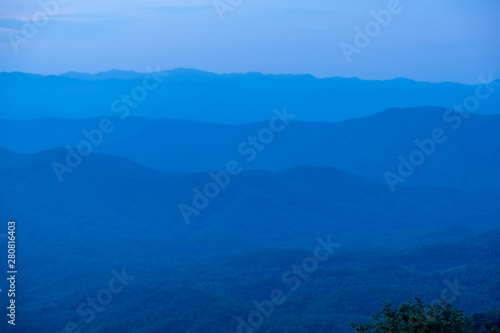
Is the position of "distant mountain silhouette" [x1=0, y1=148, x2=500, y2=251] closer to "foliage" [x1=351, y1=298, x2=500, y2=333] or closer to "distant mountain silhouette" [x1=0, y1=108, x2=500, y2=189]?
"distant mountain silhouette" [x1=0, y1=108, x2=500, y2=189]

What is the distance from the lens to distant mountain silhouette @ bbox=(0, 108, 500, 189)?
145 meters

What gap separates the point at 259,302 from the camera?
1884 inches

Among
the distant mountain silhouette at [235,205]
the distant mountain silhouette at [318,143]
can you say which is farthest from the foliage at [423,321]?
the distant mountain silhouette at [318,143]

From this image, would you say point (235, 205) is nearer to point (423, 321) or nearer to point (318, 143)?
point (423, 321)

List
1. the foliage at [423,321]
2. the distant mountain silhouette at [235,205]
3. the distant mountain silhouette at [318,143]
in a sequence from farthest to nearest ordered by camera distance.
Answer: the distant mountain silhouette at [318,143] → the distant mountain silhouette at [235,205] → the foliage at [423,321]

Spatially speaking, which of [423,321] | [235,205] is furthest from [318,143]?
[423,321]

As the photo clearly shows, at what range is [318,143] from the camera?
6703 inches

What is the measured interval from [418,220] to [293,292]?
58.1 meters

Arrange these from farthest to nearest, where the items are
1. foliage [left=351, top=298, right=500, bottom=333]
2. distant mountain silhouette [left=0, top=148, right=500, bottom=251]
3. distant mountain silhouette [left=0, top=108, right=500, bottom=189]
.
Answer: distant mountain silhouette [left=0, top=108, right=500, bottom=189]
distant mountain silhouette [left=0, top=148, right=500, bottom=251]
foliage [left=351, top=298, right=500, bottom=333]

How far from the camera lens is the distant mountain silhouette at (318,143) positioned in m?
145

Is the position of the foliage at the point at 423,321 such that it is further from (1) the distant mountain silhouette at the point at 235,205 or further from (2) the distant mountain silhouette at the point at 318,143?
(2) the distant mountain silhouette at the point at 318,143

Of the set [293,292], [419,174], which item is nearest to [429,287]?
[293,292]

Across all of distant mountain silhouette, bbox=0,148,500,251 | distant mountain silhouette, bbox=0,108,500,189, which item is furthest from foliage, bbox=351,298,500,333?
distant mountain silhouette, bbox=0,108,500,189

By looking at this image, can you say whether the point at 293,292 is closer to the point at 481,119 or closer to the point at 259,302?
the point at 259,302
